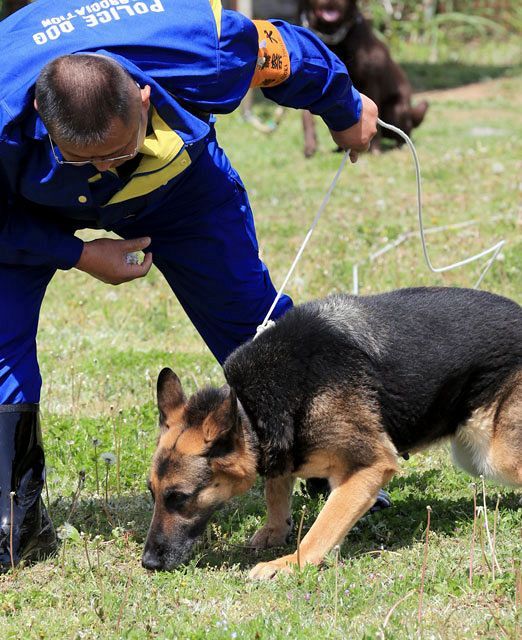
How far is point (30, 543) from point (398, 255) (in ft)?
15.8

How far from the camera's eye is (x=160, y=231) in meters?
4.37

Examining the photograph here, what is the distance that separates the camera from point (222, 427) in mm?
3887

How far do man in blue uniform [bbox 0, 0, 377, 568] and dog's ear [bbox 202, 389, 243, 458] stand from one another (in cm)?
70

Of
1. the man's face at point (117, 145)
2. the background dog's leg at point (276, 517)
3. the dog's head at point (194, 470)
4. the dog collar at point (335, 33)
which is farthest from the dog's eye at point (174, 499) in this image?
the dog collar at point (335, 33)

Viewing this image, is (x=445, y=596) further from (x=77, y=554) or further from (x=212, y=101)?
(x=212, y=101)

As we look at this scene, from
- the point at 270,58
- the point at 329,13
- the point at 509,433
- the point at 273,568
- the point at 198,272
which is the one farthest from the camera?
the point at 329,13

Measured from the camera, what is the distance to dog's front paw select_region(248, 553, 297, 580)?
3992 mm

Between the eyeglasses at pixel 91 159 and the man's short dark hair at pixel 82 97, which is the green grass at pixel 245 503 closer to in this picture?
the eyeglasses at pixel 91 159

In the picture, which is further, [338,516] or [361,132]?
[361,132]

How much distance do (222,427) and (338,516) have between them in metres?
0.64

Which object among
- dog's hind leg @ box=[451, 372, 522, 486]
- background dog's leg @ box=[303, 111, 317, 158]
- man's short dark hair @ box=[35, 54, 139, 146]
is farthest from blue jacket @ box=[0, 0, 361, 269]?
background dog's leg @ box=[303, 111, 317, 158]

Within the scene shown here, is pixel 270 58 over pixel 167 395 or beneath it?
over

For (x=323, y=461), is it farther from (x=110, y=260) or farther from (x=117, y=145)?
(x=117, y=145)

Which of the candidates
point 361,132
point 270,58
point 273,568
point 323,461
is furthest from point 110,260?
point 273,568
